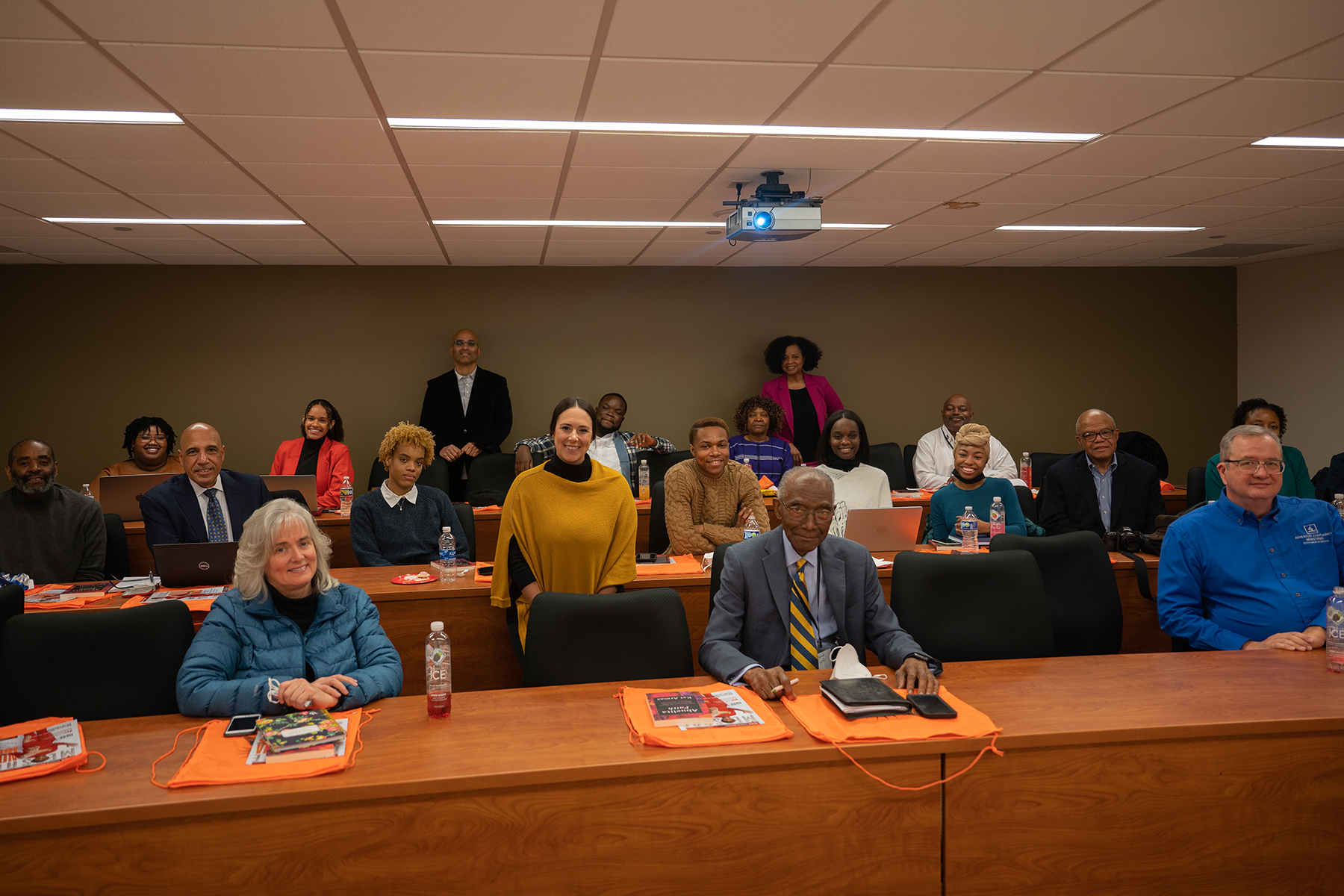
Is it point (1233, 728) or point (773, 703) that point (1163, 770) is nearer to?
point (1233, 728)

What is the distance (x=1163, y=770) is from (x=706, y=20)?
2487mm

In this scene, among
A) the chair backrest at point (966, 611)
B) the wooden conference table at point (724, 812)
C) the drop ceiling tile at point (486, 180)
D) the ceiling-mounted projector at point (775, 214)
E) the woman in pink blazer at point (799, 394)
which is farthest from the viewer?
the woman in pink blazer at point (799, 394)

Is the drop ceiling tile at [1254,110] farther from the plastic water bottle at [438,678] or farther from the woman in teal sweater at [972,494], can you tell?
the plastic water bottle at [438,678]

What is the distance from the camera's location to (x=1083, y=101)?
3.45 metres

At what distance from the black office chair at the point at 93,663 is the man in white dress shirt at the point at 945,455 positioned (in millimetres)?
5698

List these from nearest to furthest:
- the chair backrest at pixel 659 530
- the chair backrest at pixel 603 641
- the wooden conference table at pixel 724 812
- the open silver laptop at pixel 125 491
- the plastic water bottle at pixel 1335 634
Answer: the wooden conference table at pixel 724 812
the plastic water bottle at pixel 1335 634
the chair backrest at pixel 603 641
the chair backrest at pixel 659 530
the open silver laptop at pixel 125 491

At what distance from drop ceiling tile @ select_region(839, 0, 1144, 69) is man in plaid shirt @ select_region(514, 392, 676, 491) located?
13.4ft

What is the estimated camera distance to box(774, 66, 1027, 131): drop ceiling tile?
10.2 ft

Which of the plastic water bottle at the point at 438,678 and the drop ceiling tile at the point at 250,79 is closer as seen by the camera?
the plastic water bottle at the point at 438,678

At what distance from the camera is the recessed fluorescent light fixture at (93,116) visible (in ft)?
11.1

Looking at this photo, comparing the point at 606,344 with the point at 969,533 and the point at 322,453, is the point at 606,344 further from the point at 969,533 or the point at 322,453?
the point at 969,533

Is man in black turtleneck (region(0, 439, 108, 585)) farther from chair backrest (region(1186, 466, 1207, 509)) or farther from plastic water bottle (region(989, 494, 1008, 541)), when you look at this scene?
chair backrest (region(1186, 466, 1207, 509))

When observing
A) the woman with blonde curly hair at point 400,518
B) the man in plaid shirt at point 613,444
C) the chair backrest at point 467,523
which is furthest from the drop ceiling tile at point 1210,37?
the man in plaid shirt at point 613,444

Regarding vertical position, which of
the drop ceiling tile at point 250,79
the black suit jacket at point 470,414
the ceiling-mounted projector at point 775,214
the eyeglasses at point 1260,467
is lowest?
the eyeglasses at point 1260,467
